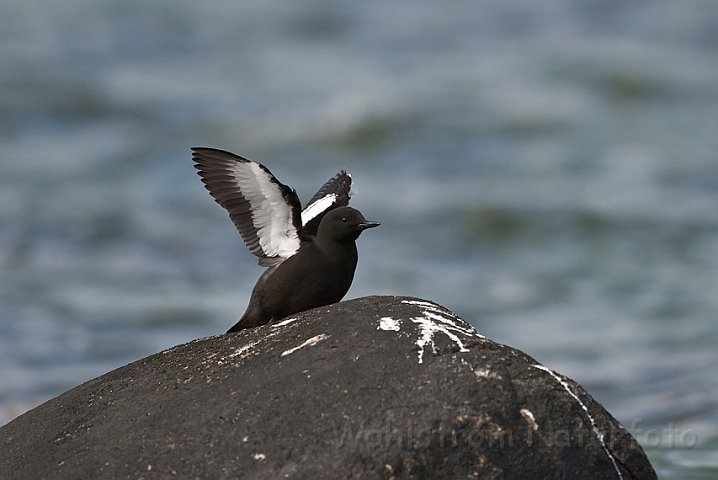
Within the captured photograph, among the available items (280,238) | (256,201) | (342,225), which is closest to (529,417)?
(342,225)

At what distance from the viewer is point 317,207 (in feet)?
18.7

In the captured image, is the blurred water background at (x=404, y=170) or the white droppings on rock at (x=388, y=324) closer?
the white droppings on rock at (x=388, y=324)

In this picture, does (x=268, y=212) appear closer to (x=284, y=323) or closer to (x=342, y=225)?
(x=342, y=225)

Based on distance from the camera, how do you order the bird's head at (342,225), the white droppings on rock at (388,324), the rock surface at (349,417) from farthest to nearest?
1. the bird's head at (342,225)
2. the white droppings on rock at (388,324)
3. the rock surface at (349,417)

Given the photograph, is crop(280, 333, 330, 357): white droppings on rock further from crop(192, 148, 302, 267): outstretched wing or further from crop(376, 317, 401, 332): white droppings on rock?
crop(192, 148, 302, 267): outstretched wing

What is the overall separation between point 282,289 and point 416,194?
9105 mm

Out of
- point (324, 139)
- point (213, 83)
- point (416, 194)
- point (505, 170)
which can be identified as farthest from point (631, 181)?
point (213, 83)

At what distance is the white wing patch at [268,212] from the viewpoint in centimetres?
496

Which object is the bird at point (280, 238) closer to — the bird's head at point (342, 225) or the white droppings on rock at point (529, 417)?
the bird's head at point (342, 225)

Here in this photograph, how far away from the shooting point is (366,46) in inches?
752

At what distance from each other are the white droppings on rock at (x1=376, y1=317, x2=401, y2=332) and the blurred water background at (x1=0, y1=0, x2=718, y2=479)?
11.2ft

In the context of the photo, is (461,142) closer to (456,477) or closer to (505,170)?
(505,170)

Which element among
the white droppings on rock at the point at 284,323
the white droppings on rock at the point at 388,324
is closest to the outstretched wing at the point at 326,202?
the white droppings on rock at the point at 284,323

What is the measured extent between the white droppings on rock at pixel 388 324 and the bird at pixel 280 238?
2.26ft
